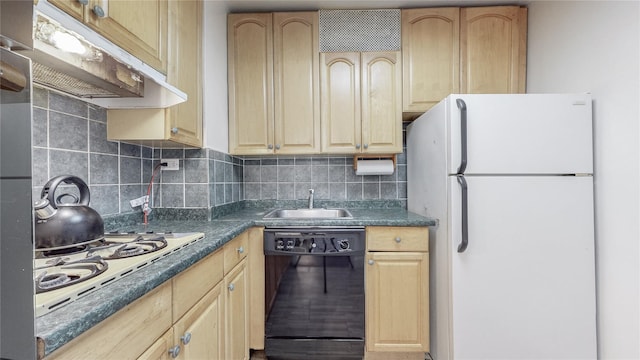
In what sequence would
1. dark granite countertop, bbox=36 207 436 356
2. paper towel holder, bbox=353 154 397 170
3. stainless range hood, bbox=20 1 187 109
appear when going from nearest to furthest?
dark granite countertop, bbox=36 207 436 356, stainless range hood, bbox=20 1 187 109, paper towel holder, bbox=353 154 397 170

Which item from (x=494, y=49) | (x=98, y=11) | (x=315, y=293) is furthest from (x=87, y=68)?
(x=494, y=49)

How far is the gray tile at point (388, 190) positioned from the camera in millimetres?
2246

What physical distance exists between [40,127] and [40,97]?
0.38 feet

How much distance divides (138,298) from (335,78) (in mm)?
1749

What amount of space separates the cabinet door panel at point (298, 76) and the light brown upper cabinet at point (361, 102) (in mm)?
73

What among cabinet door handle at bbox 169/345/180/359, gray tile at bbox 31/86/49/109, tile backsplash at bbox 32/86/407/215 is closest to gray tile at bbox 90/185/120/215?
tile backsplash at bbox 32/86/407/215

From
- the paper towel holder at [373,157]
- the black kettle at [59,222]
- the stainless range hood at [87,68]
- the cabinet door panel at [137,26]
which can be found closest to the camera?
the stainless range hood at [87,68]

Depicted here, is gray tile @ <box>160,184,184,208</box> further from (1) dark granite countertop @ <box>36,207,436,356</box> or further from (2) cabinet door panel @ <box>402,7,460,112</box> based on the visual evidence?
(2) cabinet door panel @ <box>402,7,460,112</box>

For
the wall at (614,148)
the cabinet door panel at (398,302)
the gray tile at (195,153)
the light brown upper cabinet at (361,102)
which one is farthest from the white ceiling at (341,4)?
the cabinet door panel at (398,302)

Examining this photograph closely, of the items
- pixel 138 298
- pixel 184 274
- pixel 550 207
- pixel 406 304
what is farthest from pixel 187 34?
pixel 550 207

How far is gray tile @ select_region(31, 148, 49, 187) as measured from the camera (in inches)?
40.5

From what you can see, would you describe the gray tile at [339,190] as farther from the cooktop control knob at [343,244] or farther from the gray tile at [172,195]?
the gray tile at [172,195]

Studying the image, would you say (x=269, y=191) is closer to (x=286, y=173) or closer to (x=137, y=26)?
(x=286, y=173)

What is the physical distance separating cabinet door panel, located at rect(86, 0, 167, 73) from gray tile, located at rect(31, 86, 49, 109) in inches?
13.7
